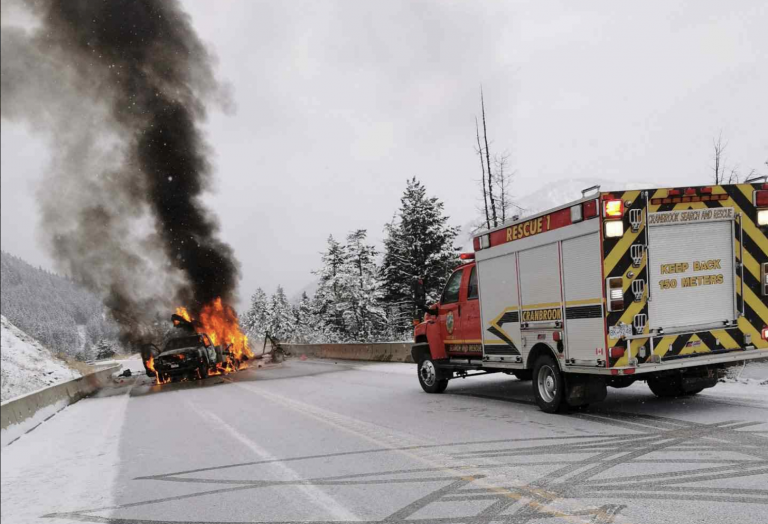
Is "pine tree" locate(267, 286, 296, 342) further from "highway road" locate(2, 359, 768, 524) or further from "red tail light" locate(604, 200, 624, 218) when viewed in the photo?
"red tail light" locate(604, 200, 624, 218)

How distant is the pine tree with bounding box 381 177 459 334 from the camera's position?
1602 inches

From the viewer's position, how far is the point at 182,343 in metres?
21.0

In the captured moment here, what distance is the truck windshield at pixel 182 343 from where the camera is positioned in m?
20.7

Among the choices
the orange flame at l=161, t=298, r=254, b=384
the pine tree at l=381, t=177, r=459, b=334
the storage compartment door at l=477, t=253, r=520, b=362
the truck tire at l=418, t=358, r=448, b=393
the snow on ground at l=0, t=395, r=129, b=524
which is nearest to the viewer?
the snow on ground at l=0, t=395, r=129, b=524

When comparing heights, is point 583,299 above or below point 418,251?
below

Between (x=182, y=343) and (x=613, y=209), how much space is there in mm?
17145

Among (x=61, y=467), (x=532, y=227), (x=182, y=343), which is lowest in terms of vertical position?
(x=61, y=467)

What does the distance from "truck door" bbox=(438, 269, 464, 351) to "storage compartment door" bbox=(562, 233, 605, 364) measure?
3263 millimetres

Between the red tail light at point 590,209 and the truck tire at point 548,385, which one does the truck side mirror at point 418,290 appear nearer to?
the truck tire at point 548,385

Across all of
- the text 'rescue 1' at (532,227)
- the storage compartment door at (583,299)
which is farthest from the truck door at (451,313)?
the storage compartment door at (583,299)

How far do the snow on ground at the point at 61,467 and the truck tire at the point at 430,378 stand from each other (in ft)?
18.1

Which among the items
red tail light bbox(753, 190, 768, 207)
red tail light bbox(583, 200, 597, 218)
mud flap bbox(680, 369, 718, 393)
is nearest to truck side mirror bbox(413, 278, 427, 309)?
red tail light bbox(583, 200, 597, 218)

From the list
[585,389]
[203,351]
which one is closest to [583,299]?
[585,389]

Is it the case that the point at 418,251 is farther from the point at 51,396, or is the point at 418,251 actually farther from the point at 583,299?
the point at 583,299
